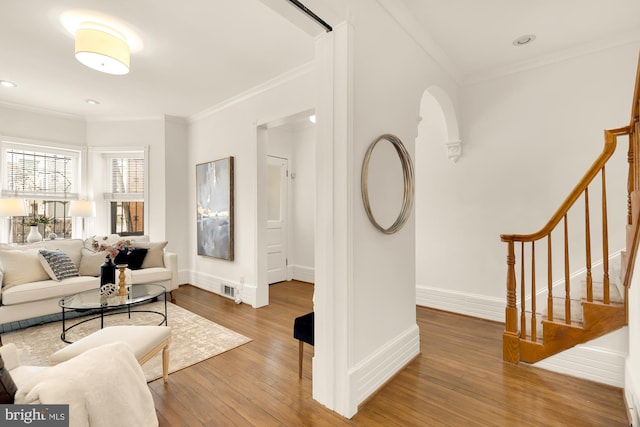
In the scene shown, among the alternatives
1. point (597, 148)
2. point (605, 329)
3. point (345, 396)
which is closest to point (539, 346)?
point (605, 329)

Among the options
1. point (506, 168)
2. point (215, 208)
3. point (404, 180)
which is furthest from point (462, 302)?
point (215, 208)

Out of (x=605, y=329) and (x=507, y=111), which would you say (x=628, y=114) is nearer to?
(x=507, y=111)

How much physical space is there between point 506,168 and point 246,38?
9.75 ft

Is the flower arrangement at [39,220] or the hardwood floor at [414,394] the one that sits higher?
the flower arrangement at [39,220]

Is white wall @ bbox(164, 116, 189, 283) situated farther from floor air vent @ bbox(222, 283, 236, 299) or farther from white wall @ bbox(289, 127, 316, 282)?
white wall @ bbox(289, 127, 316, 282)

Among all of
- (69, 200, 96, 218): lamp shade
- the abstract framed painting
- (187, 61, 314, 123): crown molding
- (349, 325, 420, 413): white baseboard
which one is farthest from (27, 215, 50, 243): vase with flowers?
(349, 325, 420, 413): white baseboard

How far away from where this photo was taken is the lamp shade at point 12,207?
3.93 meters

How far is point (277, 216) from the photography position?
5590 millimetres

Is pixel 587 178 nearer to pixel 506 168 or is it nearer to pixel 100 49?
pixel 506 168

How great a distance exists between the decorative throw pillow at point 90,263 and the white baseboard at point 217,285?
56.7 inches

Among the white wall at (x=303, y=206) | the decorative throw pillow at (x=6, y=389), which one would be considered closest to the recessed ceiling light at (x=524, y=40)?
the white wall at (x=303, y=206)

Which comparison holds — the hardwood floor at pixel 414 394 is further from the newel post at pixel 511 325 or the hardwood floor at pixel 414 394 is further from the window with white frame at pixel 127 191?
the window with white frame at pixel 127 191

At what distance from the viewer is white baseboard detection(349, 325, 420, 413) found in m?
1.99

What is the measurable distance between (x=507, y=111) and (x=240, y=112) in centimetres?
327
